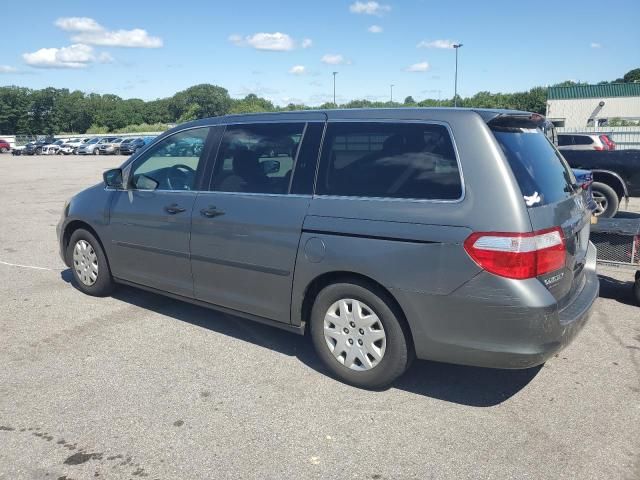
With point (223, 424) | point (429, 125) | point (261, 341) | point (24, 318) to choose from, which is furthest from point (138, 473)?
point (24, 318)

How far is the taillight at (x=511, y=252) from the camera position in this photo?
3236 mm

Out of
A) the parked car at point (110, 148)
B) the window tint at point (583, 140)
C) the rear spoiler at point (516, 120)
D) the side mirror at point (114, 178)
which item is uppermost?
the rear spoiler at point (516, 120)

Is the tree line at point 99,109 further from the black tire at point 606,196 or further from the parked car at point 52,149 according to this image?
the black tire at point 606,196

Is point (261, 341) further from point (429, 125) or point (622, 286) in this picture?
point (622, 286)

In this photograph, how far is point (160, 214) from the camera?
4949 millimetres

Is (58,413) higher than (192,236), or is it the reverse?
(192,236)

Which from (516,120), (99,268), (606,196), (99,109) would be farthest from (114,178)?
(99,109)

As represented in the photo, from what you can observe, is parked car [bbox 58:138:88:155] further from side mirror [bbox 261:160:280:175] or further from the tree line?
side mirror [bbox 261:160:280:175]

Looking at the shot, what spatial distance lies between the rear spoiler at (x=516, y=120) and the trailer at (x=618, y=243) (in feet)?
7.67

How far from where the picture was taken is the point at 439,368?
4.33 meters

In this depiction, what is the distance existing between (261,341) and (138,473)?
6.34 ft

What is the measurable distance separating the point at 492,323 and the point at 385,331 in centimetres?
72

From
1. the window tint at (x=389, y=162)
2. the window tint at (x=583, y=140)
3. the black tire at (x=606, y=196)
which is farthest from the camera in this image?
the window tint at (x=583, y=140)

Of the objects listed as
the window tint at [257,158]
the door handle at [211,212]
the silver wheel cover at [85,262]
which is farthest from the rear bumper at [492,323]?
the silver wheel cover at [85,262]
